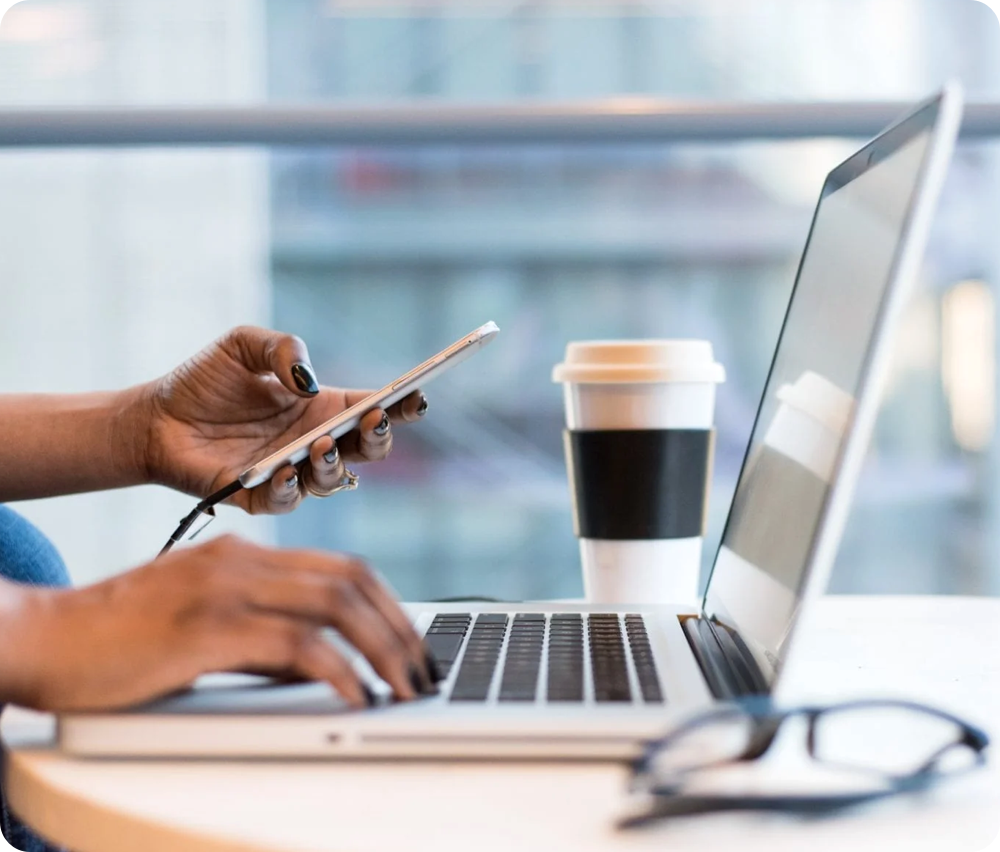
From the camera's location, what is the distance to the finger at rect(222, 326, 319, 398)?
673 mm

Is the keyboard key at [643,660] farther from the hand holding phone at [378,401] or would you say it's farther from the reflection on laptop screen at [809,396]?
the hand holding phone at [378,401]

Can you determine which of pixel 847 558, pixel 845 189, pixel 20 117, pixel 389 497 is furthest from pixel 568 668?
pixel 847 558

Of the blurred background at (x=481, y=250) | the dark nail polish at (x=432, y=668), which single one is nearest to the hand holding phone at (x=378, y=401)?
the dark nail polish at (x=432, y=668)

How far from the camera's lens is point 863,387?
14.3 inches

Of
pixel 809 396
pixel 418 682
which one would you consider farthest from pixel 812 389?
pixel 418 682

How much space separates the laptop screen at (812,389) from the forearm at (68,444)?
438 mm

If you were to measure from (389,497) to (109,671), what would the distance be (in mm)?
4972

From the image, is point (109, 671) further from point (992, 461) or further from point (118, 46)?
point (992, 461)

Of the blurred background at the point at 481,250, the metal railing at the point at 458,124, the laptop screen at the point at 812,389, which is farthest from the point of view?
the blurred background at the point at 481,250

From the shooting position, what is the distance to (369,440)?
27.0 inches

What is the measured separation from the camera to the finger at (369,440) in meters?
0.66

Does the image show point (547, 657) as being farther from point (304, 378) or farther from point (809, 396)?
point (304, 378)

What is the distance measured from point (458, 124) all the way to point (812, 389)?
18.8 inches

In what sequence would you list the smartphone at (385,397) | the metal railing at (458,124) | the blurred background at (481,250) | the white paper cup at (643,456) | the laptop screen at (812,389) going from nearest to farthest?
1. the laptop screen at (812,389)
2. the smartphone at (385,397)
3. the white paper cup at (643,456)
4. the metal railing at (458,124)
5. the blurred background at (481,250)
